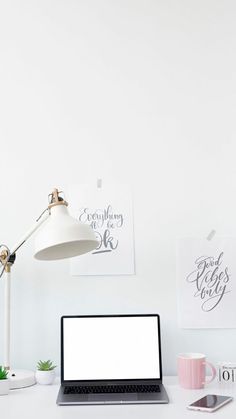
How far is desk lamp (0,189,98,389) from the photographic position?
1332 mm

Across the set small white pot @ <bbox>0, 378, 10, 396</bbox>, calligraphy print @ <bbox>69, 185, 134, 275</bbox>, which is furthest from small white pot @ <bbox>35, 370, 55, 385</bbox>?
calligraphy print @ <bbox>69, 185, 134, 275</bbox>

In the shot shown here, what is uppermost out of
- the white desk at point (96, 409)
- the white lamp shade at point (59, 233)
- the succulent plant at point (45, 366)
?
the white lamp shade at point (59, 233)

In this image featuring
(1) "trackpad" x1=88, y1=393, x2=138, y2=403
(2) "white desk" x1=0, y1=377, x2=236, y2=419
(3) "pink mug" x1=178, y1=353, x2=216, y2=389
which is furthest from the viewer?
(3) "pink mug" x1=178, y1=353, x2=216, y2=389

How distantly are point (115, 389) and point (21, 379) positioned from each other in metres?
0.27

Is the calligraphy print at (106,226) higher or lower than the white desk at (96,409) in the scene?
higher

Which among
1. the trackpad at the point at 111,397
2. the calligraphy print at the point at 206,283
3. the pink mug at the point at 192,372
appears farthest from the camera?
the calligraphy print at the point at 206,283

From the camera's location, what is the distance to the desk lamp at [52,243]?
133 centimetres

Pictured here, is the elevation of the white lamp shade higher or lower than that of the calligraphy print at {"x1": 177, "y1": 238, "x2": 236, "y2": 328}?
higher

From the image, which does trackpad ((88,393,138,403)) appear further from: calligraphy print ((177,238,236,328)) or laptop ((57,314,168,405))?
calligraphy print ((177,238,236,328))

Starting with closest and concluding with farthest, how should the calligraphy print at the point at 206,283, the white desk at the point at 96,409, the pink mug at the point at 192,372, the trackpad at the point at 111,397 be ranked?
the white desk at the point at 96,409
the trackpad at the point at 111,397
the pink mug at the point at 192,372
the calligraphy print at the point at 206,283

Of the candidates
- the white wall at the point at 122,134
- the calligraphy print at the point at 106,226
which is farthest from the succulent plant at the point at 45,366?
the calligraphy print at the point at 106,226

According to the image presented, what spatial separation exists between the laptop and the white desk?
0.07 meters

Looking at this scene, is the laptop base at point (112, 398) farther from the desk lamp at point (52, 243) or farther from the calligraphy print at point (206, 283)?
the calligraphy print at point (206, 283)

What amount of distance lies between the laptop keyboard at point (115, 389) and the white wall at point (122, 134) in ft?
0.74
